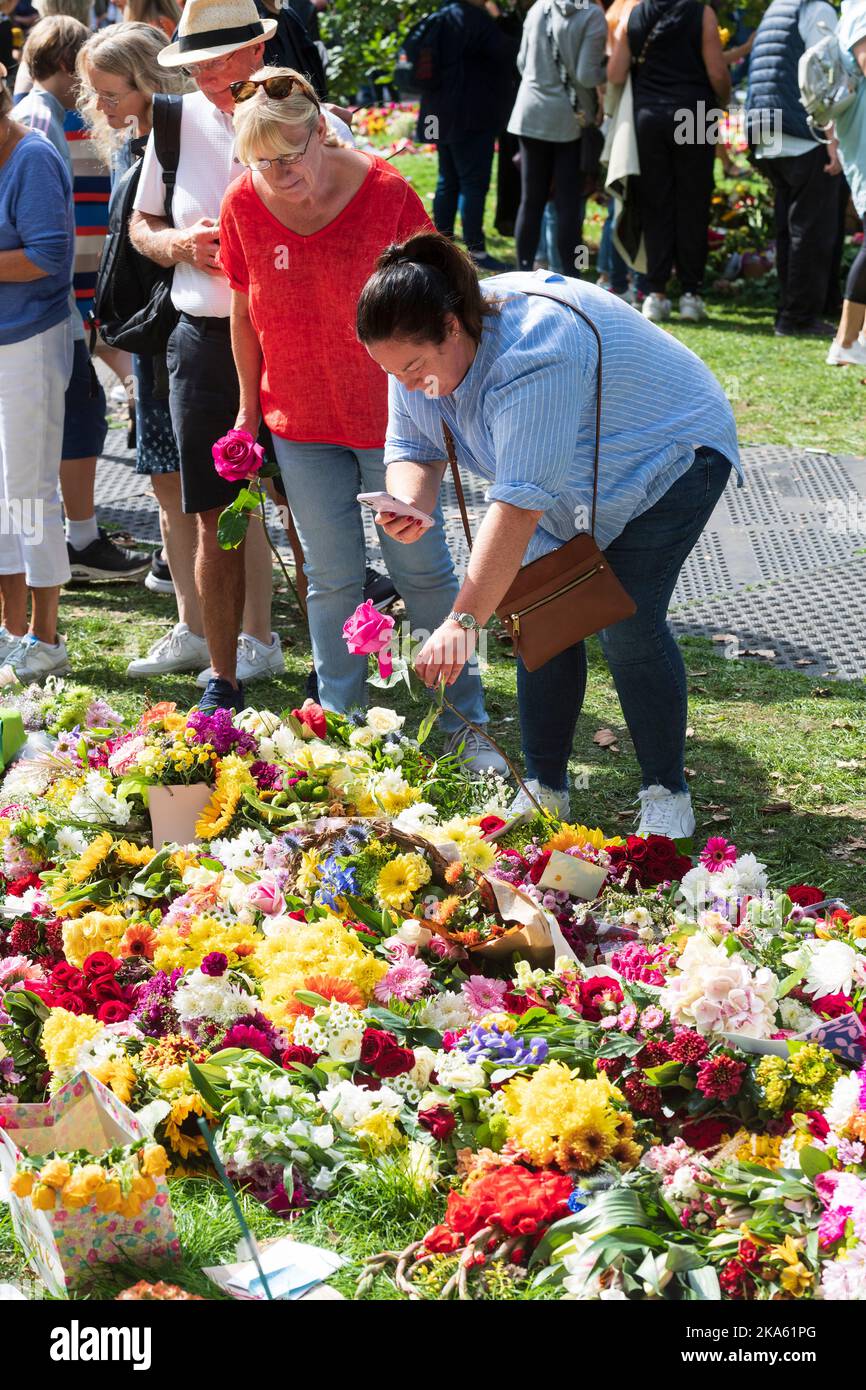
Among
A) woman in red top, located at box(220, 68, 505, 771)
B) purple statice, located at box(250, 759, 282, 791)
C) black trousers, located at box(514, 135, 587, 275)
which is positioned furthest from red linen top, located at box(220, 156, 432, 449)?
black trousers, located at box(514, 135, 587, 275)

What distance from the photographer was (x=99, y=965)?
265cm

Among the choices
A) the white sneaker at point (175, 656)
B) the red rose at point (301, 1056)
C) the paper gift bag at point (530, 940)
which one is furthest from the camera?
the white sneaker at point (175, 656)

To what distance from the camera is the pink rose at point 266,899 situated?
2.81 m

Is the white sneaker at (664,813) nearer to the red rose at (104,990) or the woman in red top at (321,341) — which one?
the woman in red top at (321,341)

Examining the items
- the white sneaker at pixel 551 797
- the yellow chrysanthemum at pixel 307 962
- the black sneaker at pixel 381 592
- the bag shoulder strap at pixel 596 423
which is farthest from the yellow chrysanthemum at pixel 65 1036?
the black sneaker at pixel 381 592

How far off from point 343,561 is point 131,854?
3.97 feet

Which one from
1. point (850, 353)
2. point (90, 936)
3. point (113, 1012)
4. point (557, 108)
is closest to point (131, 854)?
point (90, 936)

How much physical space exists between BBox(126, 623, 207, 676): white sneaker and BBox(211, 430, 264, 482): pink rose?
1.32 m

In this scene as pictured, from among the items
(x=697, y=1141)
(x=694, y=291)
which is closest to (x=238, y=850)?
(x=697, y=1141)

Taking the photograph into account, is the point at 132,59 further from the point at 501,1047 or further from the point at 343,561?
the point at 501,1047

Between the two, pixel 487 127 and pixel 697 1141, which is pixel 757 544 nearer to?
pixel 697 1141

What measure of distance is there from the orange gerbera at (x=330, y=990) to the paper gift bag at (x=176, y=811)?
2.27 ft

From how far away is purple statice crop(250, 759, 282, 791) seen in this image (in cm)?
311
